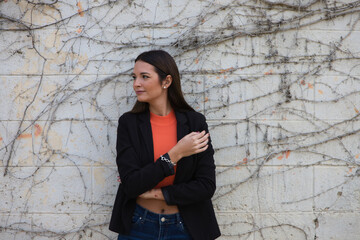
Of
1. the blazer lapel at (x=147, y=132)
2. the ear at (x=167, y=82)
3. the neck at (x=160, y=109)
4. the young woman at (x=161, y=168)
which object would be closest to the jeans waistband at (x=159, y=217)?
the young woman at (x=161, y=168)

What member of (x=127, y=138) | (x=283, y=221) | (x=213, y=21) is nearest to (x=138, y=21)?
(x=213, y=21)

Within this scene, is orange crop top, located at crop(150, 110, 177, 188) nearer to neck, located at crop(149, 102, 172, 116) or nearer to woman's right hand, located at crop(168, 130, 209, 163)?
neck, located at crop(149, 102, 172, 116)

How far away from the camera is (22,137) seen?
2.53 m

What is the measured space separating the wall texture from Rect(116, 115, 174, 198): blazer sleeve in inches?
22.3

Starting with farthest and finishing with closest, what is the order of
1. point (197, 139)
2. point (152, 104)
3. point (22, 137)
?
point (22, 137) → point (152, 104) → point (197, 139)

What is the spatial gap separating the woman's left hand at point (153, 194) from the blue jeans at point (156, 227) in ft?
0.29

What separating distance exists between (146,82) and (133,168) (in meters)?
0.50

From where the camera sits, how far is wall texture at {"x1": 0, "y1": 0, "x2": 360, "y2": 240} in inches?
99.7

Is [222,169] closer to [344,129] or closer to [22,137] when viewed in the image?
[344,129]

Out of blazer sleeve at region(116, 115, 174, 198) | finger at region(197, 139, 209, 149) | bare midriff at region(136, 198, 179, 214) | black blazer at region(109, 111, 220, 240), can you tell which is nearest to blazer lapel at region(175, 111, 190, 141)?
→ black blazer at region(109, 111, 220, 240)

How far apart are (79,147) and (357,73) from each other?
207cm

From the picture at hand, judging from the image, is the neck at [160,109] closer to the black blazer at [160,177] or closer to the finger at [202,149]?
the black blazer at [160,177]

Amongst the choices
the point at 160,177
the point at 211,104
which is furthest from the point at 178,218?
the point at 211,104

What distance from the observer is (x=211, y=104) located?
8.36 ft
